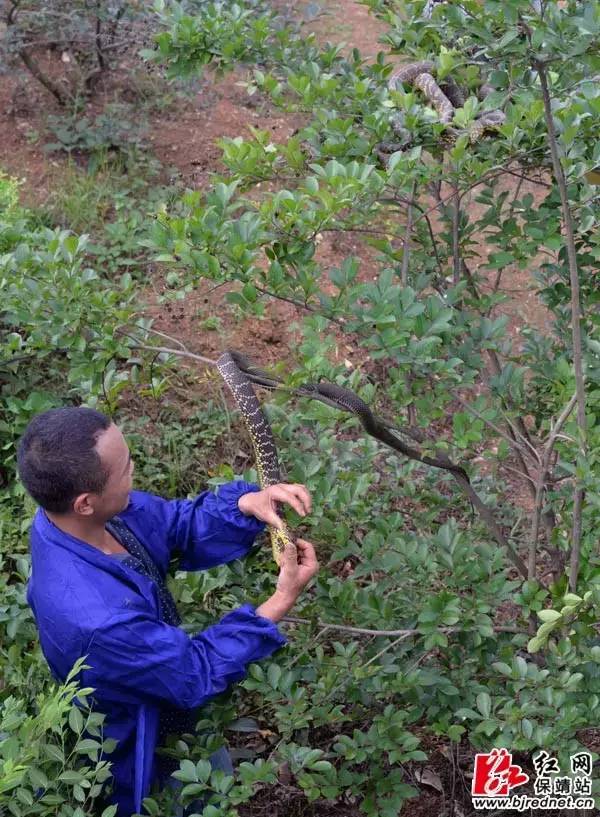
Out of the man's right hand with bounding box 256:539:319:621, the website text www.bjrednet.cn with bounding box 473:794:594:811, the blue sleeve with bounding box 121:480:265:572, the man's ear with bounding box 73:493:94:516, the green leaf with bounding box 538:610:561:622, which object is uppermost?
the man's ear with bounding box 73:493:94:516

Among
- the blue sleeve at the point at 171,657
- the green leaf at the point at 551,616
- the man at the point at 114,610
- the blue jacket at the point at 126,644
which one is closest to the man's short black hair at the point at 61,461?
the man at the point at 114,610

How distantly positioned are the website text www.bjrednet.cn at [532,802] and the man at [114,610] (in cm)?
104

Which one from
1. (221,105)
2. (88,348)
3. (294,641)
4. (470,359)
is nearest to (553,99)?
(470,359)

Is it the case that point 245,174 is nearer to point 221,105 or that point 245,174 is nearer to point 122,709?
point 122,709

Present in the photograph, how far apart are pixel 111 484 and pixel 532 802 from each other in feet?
5.57

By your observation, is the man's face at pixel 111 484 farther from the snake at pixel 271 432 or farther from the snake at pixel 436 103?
the snake at pixel 436 103

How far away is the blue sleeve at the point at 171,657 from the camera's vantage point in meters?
2.26

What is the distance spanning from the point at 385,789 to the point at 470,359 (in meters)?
1.36

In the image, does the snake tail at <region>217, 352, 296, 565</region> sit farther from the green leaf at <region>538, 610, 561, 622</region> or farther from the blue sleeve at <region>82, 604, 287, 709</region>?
the green leaf at <region>538, 610, 561, 622</region>

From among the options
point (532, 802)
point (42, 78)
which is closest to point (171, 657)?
point (532, 802)

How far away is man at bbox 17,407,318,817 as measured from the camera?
2.28 meters

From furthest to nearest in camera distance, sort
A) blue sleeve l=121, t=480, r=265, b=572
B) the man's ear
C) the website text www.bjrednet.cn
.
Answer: blue sleeve l=121, t=480, r=265, b=572, the website text www.bjrednet.cn, the man's ear

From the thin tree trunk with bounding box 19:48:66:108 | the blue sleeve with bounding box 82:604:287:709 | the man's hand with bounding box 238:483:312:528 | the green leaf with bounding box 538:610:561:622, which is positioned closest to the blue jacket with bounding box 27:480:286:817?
the blue sleeve with bounding box 82:604:287:709

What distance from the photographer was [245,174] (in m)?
2.80
